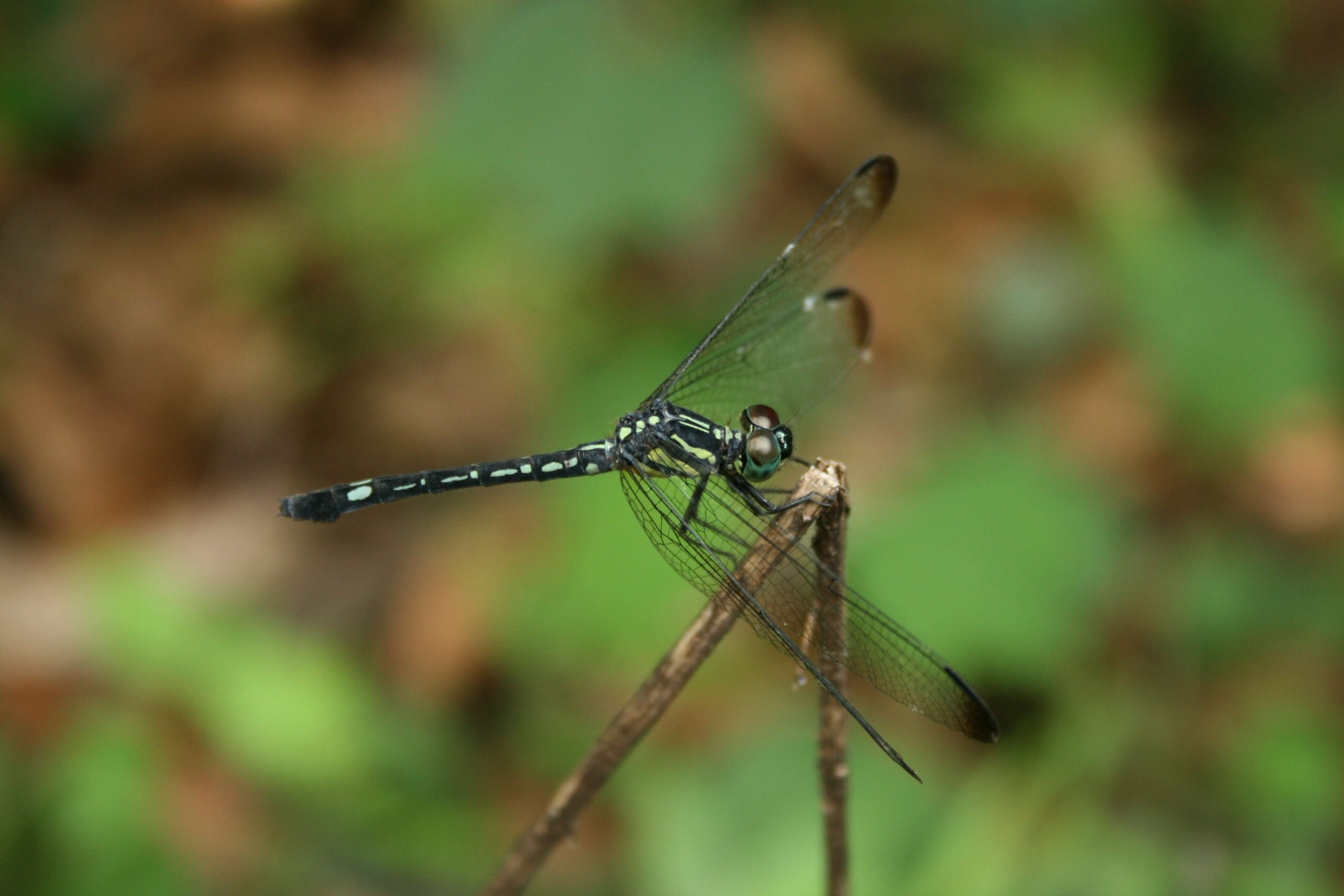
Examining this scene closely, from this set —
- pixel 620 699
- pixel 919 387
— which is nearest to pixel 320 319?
pixel 620 699

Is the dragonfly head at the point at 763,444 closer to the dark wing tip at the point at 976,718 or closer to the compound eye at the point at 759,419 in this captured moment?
the compound eye at the point at 759,419

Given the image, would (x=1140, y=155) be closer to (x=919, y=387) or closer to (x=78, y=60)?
(x=919, y=387)

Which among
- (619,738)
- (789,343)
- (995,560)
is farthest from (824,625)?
(995,560)

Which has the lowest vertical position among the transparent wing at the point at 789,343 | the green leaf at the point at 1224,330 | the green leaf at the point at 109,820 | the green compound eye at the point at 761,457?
the green leaf at the point at 109,820

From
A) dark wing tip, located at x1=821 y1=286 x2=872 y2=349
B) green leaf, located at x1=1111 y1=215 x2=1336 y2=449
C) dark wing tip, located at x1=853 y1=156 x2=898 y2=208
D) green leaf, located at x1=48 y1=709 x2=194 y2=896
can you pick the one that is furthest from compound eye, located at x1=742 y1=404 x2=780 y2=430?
green leaf, located at x1=1111 y1=215 x2=1336 y2=449

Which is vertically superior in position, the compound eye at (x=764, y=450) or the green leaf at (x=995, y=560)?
the green leaf at (x=995, y=560)

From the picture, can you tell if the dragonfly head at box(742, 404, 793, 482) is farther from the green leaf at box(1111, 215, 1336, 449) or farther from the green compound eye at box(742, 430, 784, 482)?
the green leaf at box(1111, 215, 1336, 449)

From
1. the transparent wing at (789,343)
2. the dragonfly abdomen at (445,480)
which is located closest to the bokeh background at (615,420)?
the dragonfly abdomen at (445,480)
